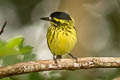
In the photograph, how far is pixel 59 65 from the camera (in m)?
3.29

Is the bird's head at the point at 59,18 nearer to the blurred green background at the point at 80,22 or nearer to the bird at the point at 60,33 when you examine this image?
the bird at the point at 60,33

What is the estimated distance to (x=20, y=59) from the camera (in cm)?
317

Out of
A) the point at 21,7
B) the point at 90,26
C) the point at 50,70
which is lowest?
the point at 50,70

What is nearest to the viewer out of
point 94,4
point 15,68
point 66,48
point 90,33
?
point 15,68

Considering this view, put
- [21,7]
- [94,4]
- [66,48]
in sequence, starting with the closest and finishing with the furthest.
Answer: [66,48], [94,4], [21,7]

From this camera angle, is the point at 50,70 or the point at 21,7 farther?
the point at 21,7

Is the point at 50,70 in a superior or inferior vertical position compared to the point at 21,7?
inferior

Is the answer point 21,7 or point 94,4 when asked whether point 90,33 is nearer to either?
point 94,4

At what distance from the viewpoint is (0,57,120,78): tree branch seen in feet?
10.4

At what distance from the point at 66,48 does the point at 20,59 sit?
2.86ft

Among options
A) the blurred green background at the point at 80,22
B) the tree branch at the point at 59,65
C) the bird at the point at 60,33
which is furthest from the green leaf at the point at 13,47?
the blurred green background at the point at 80,22

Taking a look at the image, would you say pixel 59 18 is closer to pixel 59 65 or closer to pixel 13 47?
pixel 59 65

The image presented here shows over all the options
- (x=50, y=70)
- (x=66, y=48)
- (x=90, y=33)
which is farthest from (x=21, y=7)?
(x=50, y=70)

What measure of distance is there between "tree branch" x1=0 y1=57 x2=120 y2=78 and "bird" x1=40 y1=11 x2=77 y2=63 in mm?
515
